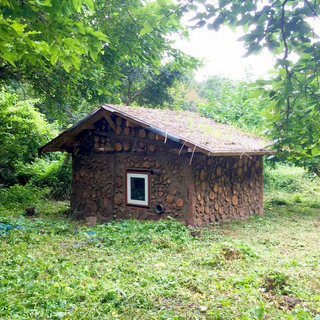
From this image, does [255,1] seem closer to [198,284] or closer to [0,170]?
[198,284]

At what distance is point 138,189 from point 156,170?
89cm

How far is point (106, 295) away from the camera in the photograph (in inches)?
159

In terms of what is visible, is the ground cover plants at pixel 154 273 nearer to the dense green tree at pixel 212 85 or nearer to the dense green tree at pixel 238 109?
the dense green tree at pixel 238 109

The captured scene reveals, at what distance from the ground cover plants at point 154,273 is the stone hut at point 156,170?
2.81ft

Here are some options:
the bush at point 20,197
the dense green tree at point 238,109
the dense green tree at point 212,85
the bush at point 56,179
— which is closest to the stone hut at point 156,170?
the bush at point 20,197

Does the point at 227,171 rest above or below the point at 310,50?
below

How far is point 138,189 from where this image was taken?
30.6ft

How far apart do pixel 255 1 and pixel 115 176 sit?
7279mm

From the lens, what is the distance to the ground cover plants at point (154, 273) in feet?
12.4

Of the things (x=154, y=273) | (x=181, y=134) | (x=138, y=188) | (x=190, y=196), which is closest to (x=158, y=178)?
(x=138, y=188)

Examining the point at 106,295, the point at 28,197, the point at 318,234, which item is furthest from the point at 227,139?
the point at 28,197

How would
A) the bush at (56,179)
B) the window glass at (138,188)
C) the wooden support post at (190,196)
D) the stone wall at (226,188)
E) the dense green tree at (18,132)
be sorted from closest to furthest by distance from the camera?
the wooden support post at (190,196) → the stone wall at (226,188) → the window glass at (138,188) → the dense green tree at (18,132) → the bush at (56,179)

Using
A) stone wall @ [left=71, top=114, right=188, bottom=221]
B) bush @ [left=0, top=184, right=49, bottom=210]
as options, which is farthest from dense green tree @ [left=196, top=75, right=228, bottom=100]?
stone wall @ [left=71, top=114, right=188, bottom=221]

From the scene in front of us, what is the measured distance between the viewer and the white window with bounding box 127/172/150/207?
9102mm
